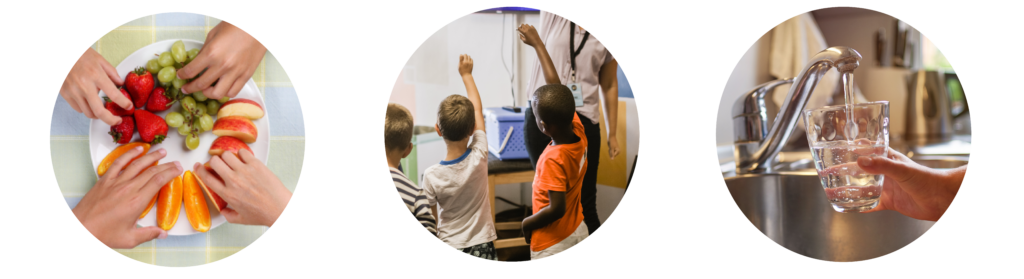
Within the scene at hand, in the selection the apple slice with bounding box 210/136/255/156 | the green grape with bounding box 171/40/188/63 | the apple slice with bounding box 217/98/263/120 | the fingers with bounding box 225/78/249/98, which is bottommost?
the apple slice with bounding box 210/136/255/156

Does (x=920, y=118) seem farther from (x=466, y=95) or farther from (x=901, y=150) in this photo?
(x=466, y=95)

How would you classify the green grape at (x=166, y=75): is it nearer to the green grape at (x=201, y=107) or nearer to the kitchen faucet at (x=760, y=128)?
the green grape at (x=201, y=107)

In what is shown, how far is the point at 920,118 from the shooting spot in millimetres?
1368

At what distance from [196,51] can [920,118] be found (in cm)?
156

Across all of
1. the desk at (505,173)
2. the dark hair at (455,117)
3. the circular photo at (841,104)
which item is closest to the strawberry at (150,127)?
the dark hair at (455,117)

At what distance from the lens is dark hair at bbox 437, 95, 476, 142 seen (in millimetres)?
1292

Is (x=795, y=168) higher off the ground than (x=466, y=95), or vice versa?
(x=466, y=95)

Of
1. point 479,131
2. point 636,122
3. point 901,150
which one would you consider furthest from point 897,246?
point 479,131

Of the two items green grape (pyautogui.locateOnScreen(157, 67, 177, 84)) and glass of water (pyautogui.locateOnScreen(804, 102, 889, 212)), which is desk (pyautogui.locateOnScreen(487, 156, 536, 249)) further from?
green grape (pyautogui.locateOnScreen(157, 67, 177, 84))

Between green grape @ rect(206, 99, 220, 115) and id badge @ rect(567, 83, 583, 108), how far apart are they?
0.75 meters

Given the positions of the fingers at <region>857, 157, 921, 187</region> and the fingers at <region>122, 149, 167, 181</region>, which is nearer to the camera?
the fingers at <region>857, 157, 921, 187</region>

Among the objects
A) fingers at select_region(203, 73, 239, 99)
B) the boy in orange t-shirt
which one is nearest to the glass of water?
the boy in orange t-shirt

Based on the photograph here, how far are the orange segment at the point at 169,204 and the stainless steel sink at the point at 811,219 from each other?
1211 millimetres

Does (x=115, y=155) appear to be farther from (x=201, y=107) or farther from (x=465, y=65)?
(x=465, y=65)
